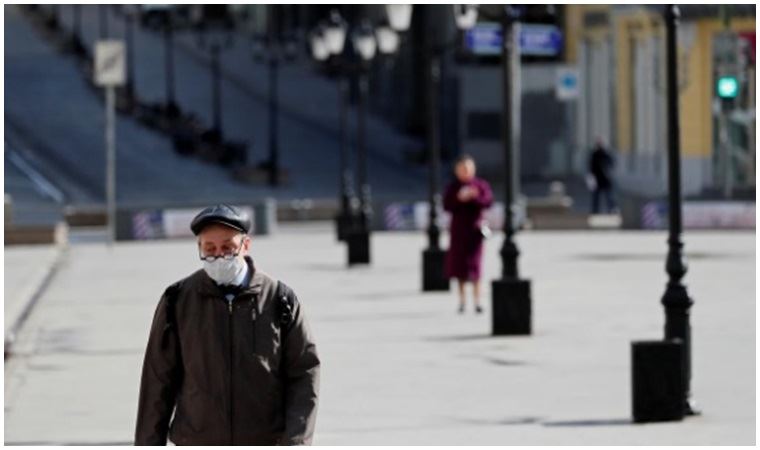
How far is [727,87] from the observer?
3847 centimetres

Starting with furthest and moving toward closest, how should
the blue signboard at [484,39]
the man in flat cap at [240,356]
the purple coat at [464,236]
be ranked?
the blue signboard at [484,39]
the purple coat at [464,236]
the man in flat cap at [240,356]

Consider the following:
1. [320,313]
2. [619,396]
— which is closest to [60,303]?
[320,313]

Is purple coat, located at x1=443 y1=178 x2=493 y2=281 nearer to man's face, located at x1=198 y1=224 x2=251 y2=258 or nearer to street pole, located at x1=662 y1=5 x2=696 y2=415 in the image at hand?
street pole, located at x1=662 y1=5 x2=696 y2=415

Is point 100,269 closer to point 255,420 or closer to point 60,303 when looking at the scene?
point 60,303

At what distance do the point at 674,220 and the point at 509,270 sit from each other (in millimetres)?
7252

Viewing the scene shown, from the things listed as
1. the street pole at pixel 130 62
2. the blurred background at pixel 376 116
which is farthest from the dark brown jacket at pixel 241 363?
the street pole at pixel 130 62

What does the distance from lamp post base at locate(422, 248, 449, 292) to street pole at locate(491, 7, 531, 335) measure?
19.9ft

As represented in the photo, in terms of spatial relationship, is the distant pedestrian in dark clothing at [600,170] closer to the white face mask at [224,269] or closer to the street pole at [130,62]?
the street pole at [130,62]

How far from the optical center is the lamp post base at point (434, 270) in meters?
30.7

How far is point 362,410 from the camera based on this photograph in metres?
17.0

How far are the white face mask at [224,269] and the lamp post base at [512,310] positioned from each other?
14.8 meters

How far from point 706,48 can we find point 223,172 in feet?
51.4

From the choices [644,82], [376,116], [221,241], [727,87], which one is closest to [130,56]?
[376,116]

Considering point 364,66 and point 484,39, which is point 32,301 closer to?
point 364,66
